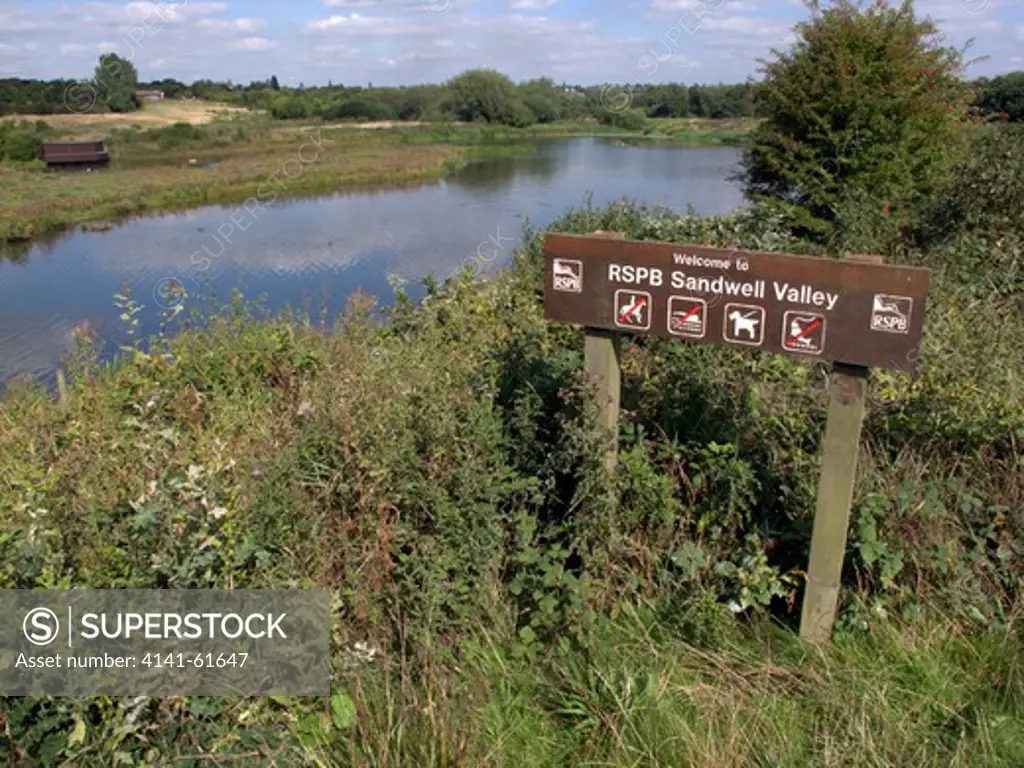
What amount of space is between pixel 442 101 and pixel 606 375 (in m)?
67.8

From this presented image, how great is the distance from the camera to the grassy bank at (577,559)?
2.08 metres

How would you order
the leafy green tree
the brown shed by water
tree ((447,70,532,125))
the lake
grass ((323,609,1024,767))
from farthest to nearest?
tree ((447,70,532,125))
the brown shed by water
the leafy green tree
the lake
grass ((323,609,1024,767))

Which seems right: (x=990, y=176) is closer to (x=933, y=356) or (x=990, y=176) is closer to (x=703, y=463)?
(x=933, y=356)

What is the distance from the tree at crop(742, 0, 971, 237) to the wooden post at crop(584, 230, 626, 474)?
16.7 ft

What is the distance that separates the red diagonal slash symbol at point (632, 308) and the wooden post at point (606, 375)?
9 centimetres

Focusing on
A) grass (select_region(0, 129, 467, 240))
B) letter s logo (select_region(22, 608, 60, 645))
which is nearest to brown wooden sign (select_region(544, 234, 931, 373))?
letter s logo (select_region(22, 608, 60, 645))

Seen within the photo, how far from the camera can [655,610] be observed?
8.82 ft

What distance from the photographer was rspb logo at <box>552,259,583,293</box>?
9.32 ft

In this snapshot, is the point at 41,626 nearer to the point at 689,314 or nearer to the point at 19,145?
the point at 689,314

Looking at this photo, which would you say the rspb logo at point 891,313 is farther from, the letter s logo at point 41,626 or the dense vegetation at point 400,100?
the dense vegetation at point 400,100

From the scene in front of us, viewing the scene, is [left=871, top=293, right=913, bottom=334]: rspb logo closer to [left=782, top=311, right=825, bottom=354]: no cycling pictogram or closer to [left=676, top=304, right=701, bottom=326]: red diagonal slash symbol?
[left=782, top=311, right=825, bottom=354]: no cycling pictogram

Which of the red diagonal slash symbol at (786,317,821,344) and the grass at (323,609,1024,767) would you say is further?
the red diagonal slash symbol at (786,317,821,344)

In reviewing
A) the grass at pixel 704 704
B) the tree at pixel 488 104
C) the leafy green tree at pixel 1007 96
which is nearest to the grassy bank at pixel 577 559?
the grass at pixel 704 704

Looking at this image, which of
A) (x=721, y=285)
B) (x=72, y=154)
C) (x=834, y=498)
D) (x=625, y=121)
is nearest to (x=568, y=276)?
(x=721, y=285)
